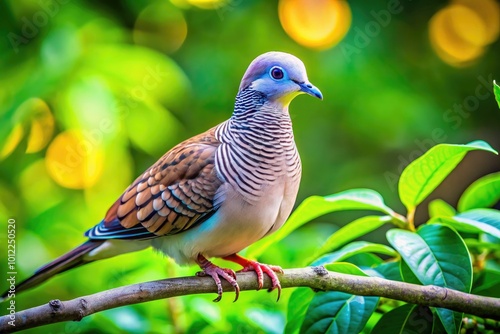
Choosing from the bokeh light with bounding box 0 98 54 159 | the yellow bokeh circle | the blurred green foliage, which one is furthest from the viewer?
the yellow bokeh circle

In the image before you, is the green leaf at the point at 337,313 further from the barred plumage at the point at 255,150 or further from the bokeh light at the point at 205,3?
the bokeh light at the point at 205,3

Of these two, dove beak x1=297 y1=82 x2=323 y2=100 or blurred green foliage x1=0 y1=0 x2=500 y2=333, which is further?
blurred green foliage x1=0 y1=0 x2=500 y2=333

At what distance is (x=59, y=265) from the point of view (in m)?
2.14

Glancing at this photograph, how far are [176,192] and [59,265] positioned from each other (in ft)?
1.52

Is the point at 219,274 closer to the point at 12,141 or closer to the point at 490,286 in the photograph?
the point at 490,286

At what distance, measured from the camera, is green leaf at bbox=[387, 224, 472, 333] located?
1681 millimetres

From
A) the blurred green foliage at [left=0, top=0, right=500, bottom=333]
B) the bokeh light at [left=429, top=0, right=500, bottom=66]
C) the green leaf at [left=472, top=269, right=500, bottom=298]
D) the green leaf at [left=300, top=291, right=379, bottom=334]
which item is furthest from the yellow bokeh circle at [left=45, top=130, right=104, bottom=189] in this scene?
the bokeh light at [left=429, top=0, right=500, bottom=66]

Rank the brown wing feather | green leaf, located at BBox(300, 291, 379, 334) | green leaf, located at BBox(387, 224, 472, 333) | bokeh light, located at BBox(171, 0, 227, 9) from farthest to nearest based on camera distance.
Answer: bokeh light, located at BBox(171, 0, 227, 9), the brown wing feather, green leaf, located at BBox(300, 291, 379, 334), green leaf, located at BBox(387, 224, 472, 333)

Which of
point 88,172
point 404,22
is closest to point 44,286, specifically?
point 88,172

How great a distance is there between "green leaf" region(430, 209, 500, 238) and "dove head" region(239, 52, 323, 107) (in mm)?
509

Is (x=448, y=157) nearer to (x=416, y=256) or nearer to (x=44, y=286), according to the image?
(x=416, y=256)

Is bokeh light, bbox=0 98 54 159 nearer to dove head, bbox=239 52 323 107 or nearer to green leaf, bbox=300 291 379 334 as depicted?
dove head, bbox=239 52 323 107

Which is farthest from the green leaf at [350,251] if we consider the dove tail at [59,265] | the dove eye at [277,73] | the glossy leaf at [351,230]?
the dove tail at [59,265]

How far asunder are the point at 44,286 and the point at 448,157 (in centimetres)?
179
